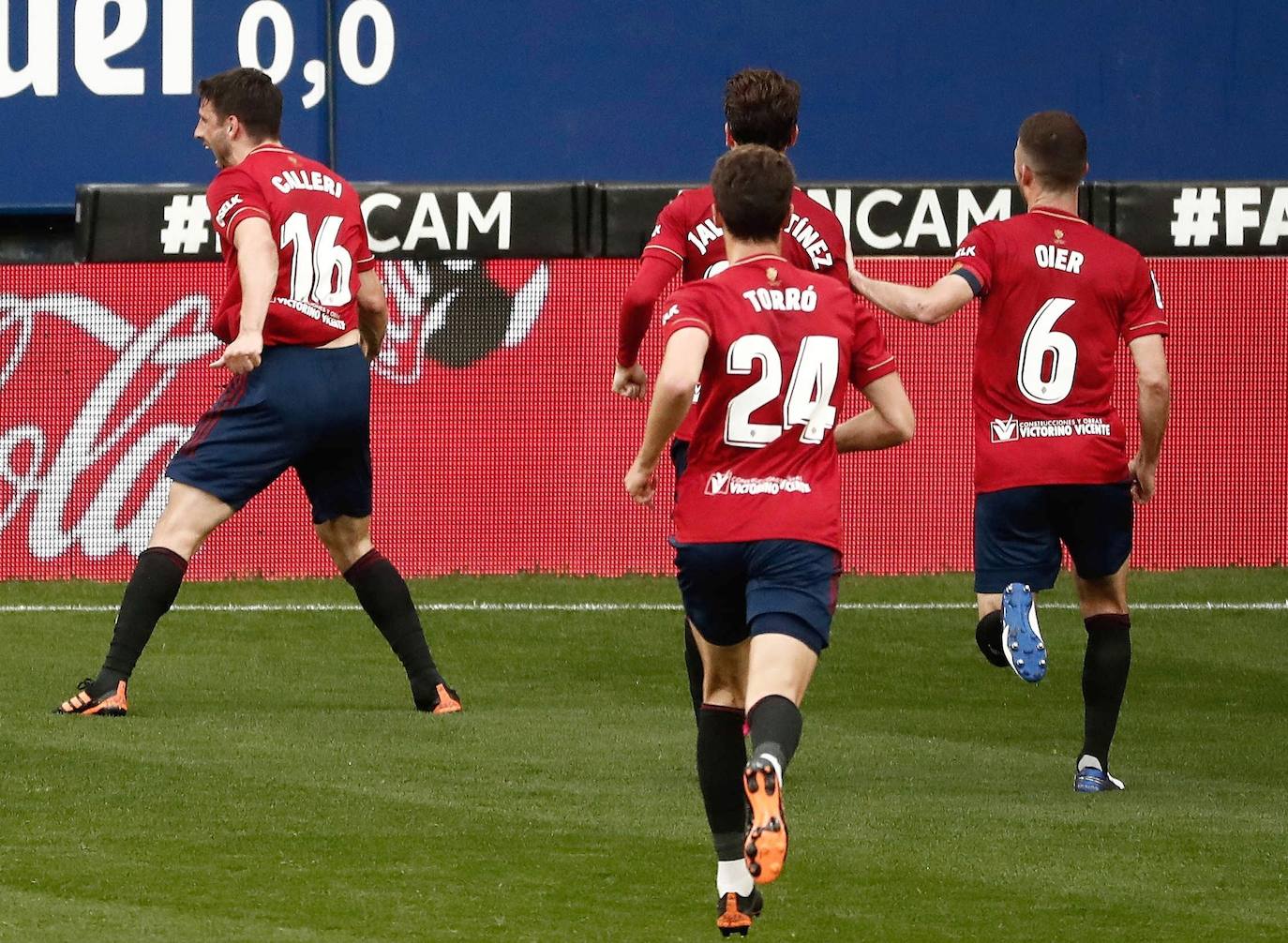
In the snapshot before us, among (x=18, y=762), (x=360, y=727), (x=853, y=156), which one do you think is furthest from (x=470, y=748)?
(x=853, y=156)

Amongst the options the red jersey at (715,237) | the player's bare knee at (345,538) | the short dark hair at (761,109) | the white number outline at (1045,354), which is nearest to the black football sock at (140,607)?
the player's bare knee at (345,538)

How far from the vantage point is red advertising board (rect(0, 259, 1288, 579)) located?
1138cm

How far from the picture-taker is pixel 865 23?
1395 centimetres

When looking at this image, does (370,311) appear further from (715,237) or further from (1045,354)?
(1045,354)

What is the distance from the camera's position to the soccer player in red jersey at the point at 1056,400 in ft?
21.5

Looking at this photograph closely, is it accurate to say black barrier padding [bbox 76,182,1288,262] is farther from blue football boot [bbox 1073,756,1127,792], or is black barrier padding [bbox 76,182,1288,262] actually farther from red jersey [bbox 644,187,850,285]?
blue football boot [bbox 1073,756,1127,792]

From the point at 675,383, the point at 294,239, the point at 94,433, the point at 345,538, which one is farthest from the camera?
the point at 94,433

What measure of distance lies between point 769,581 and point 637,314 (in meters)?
1.52

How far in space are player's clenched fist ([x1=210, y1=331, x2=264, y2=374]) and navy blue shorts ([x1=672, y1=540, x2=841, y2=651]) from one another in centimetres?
247

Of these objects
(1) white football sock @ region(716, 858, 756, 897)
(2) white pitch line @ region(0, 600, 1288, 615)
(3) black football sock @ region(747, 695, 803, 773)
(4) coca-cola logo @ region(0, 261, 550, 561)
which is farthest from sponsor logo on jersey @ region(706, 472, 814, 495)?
(4) coca-cola logo @ region(0, 261, 550, 561)

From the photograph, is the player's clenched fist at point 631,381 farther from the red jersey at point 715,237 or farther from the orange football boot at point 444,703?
the orange football boot at point 444,703

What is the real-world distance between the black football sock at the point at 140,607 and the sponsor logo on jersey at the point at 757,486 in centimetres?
312

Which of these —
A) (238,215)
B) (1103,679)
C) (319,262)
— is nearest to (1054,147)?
(1103,679)

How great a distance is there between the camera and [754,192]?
16.0ft
